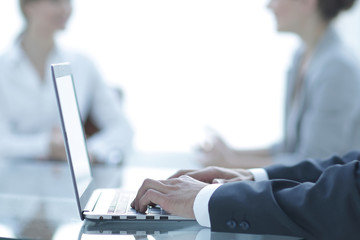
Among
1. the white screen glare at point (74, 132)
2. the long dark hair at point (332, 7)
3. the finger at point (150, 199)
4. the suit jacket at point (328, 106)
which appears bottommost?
the suit jacket at point (328, 106)

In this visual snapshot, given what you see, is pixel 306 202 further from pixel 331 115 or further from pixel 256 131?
pixel 256 131

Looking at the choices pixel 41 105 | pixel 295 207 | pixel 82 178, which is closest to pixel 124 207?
pixel 82 178

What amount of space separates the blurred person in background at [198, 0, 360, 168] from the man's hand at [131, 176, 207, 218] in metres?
1.30

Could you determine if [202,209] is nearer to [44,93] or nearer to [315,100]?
[315,100]

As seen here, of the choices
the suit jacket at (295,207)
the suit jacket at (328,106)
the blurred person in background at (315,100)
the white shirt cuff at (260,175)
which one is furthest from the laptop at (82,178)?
the suit jacket at (328,106)

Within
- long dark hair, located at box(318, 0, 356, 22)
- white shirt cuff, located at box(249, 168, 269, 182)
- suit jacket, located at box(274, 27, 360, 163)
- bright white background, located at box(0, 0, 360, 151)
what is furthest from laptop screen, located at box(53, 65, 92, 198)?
bright white background, located at box(0, 0, 360, 151)

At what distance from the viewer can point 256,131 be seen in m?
4.59

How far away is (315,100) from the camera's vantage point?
259 centimetres

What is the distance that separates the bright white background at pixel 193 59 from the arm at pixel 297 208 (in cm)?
346

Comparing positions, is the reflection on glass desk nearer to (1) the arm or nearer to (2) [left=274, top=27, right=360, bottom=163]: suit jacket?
(1) the arm

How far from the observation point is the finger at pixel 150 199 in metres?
1.16

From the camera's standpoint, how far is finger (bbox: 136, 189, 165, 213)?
116cm

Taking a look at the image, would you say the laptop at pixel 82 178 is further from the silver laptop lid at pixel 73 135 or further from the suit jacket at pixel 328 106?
the suit jacket at pixel 328 106

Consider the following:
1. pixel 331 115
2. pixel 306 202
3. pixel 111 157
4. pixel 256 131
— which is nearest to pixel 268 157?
pixel 331 115
